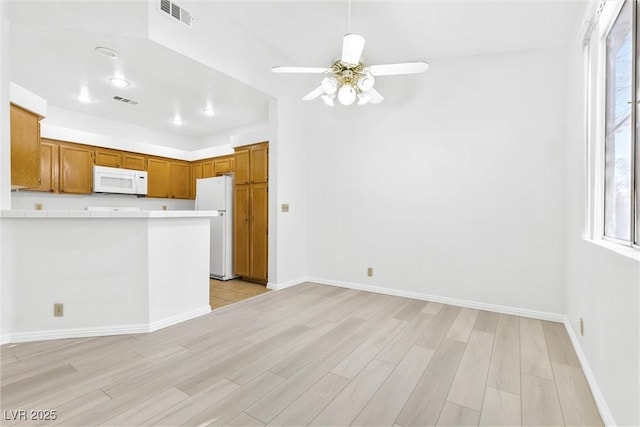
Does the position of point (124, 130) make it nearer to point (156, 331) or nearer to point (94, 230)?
point (94, 230)

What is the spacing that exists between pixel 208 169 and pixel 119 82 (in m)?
2.47

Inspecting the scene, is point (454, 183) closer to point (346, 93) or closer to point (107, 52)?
point (346, 93)

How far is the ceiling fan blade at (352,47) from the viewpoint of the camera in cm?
211

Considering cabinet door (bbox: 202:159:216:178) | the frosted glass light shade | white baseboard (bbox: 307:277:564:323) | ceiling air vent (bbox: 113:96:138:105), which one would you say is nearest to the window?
white baseboard (bbox: 307:277:564:323)

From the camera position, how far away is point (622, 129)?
175cm

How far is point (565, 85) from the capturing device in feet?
9.81

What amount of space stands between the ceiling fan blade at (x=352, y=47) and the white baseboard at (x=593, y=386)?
2.60m

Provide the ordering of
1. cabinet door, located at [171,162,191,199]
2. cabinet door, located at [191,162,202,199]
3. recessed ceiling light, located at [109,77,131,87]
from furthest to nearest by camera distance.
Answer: cabinet door, located at [191,162,202,199] → cabinet door, located at [171,162,191,199] → recessed ceiling light, located at [109,77,131,87]

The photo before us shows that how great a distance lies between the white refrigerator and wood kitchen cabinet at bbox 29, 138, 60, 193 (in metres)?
2.18

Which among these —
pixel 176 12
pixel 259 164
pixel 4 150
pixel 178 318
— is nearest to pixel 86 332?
pixel 178 318

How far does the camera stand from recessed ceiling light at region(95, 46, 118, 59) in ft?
9.01

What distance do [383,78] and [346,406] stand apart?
368 cm

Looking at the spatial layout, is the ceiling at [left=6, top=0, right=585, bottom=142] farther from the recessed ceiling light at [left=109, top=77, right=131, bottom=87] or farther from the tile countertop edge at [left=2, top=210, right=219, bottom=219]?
the tile countertop edge at [left=2, top=210, right=219, bottom=219]

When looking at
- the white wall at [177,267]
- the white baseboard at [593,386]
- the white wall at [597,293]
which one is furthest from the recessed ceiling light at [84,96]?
the white baseboard at [593,386]
